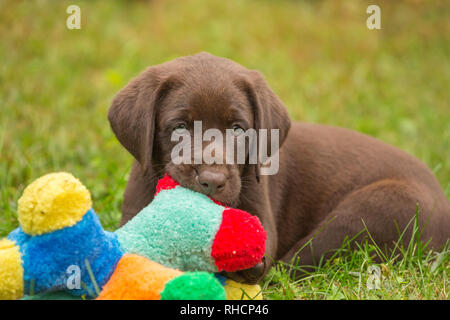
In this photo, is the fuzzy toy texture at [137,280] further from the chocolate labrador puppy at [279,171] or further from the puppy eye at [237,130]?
the puppy eye at [237,130]

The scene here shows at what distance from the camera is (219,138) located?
10.9 ft

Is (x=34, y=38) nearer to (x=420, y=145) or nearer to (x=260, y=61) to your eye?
(x=260, y=61)

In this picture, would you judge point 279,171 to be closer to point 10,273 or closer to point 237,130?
A: point 237,130

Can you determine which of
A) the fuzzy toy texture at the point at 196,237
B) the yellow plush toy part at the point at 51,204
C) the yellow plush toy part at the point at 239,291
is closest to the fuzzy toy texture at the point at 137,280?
the fuzzy toy texture at the point at 196,237

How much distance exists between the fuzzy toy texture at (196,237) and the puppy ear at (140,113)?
73cm

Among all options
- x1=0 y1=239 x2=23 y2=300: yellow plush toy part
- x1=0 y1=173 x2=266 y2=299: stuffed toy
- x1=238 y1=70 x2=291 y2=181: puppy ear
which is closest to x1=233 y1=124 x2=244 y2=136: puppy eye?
x1=238 y1=70 x2=291 y2=181: puppy ear

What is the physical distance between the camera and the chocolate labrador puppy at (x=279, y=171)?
337cm

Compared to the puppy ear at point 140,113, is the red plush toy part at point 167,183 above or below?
below

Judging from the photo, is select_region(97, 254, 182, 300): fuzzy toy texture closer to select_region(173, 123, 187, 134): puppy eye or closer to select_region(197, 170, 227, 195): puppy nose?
select_region(197, 170, 227, 195): puppy nose

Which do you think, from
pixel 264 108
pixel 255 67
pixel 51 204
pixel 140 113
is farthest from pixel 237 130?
pixel 255 67

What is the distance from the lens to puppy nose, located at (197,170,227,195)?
295 cm

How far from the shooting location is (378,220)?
392 centimetres

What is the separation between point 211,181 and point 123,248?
616mm
